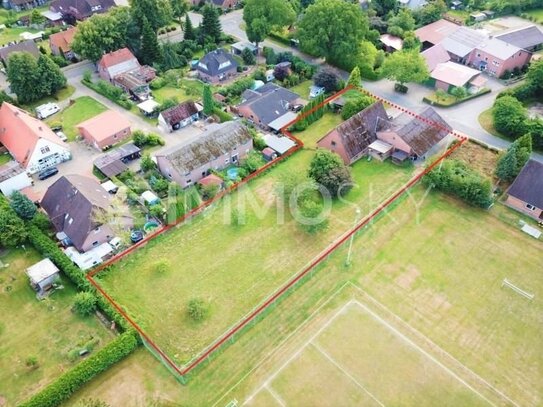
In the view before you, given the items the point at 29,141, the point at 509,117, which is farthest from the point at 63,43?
the point at 509,117

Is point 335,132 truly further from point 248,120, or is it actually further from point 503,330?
point 503,330

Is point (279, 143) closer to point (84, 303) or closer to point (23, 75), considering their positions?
point (84, 303)

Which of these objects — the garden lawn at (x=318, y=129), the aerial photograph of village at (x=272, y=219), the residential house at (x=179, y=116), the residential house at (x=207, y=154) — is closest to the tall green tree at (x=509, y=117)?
the aerial photograph of village at (x=272, y=219)

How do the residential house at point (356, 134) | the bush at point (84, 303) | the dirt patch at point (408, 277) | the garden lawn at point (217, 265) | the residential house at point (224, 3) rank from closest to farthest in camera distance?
the bush at point (84, 303)
the garden lawn at point (217, 265)
the dirt patch at point (408, 277)
the residential house at point (356, 134)
the residential house at point (224, 3)

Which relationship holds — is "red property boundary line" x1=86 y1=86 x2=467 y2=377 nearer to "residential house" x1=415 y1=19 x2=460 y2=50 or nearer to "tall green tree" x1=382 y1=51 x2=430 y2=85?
"tall green tree" x1=382 y1=51 x2=430 y2=85

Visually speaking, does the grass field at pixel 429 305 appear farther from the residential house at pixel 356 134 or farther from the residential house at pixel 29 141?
the residential house at pixel 29 141

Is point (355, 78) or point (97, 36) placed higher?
point (97, 36)

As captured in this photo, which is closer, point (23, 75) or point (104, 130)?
point (104, 130)
